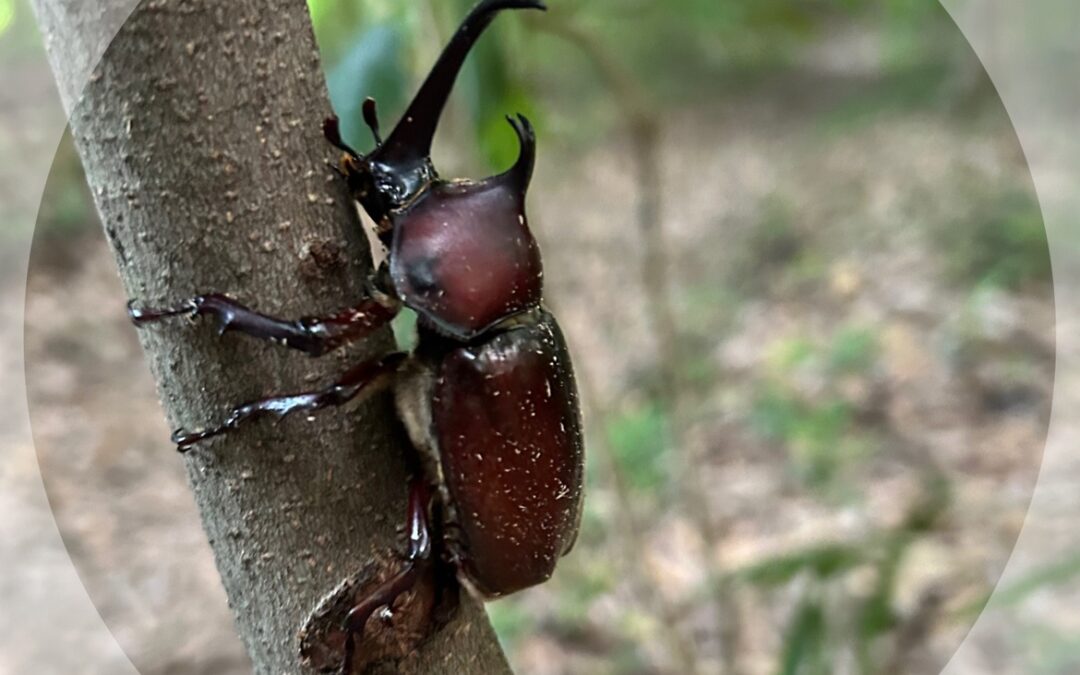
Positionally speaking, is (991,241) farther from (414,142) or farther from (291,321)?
(291,321)

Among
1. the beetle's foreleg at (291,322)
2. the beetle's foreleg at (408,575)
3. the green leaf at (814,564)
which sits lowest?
the green leaf at (814,564)

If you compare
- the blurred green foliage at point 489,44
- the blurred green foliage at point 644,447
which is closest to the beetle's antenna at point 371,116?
the blurred green foliage at point 489,44

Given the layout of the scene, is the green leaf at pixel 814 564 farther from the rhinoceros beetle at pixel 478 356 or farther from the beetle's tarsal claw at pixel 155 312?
the beetle's tarsal claw at pixel 155 312

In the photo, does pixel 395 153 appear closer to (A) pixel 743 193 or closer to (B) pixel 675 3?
(B) pixel 675 3

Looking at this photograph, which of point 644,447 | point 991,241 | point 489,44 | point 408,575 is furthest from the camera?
point 991,241

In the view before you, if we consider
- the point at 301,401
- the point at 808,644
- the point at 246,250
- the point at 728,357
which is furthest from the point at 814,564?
the point at 728,357

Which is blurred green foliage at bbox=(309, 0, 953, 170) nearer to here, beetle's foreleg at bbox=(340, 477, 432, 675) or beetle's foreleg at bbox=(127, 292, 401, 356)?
beetle's foreleg at bbox=(127, 292, 401, 356)

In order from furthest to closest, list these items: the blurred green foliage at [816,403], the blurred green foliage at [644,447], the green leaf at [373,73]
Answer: the blurred green foliage at [816,403], the blurred green foliage at [644,447], the green leaf at [373,73]
